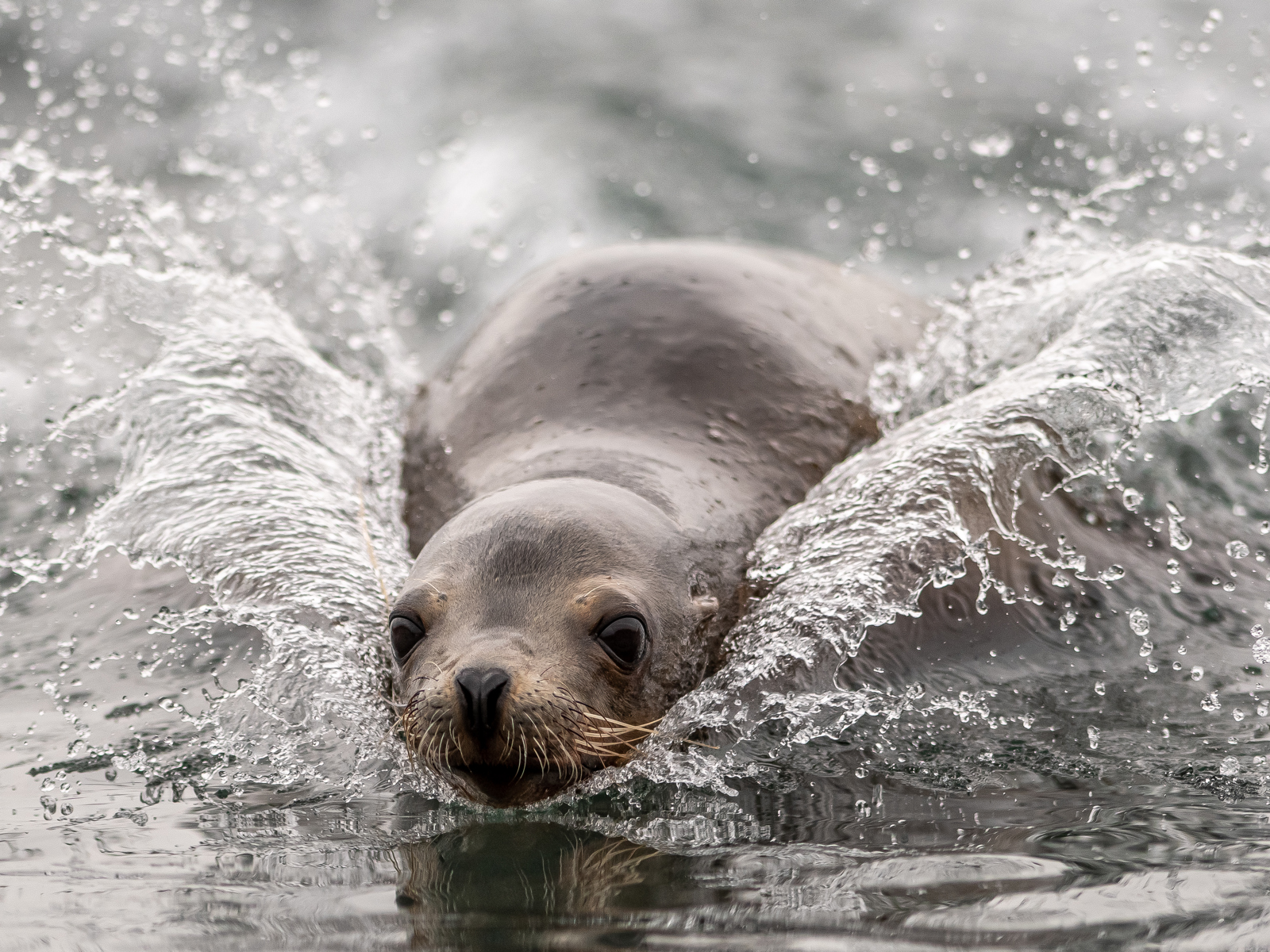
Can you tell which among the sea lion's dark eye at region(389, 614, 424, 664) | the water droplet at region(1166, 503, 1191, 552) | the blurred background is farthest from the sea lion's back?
the blurred background

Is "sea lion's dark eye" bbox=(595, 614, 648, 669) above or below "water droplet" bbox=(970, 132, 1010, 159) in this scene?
above

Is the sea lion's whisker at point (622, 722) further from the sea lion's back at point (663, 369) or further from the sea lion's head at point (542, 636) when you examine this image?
the sea lion's back at point (663, 369)

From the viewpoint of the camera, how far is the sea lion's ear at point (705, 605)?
14.5ft

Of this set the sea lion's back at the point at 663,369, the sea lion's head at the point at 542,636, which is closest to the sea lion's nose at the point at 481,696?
the sea lion's head at the point at 542,636

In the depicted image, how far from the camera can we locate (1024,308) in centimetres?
636

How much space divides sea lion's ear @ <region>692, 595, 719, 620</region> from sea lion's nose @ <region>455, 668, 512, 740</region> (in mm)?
955

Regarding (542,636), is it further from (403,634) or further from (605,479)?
(605,479)

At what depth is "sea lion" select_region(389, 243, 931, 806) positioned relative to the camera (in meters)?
3.80

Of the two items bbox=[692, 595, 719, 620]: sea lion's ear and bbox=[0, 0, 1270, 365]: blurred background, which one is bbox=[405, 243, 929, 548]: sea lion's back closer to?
bbox=[692, 595, 719, 620]: sea lion's ear

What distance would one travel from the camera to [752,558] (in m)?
4.82

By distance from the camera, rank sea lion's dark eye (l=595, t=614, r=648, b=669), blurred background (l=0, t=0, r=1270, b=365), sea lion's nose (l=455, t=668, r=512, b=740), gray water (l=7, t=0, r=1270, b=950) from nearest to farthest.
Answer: gray water (l=7, t=0, r=1270, b=950)
sea lion's nose (l=455, t=668, r=512, b=740)
sea lion's dark eye (l=595, t=614, r=648, b=669)
blurred background (l=0, t=0, r=1270, b=365)

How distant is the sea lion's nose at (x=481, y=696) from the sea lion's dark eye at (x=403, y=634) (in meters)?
0.50

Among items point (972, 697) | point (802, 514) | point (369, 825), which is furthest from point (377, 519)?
point (972, 697)

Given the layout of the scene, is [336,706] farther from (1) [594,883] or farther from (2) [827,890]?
(2) [827,890]
